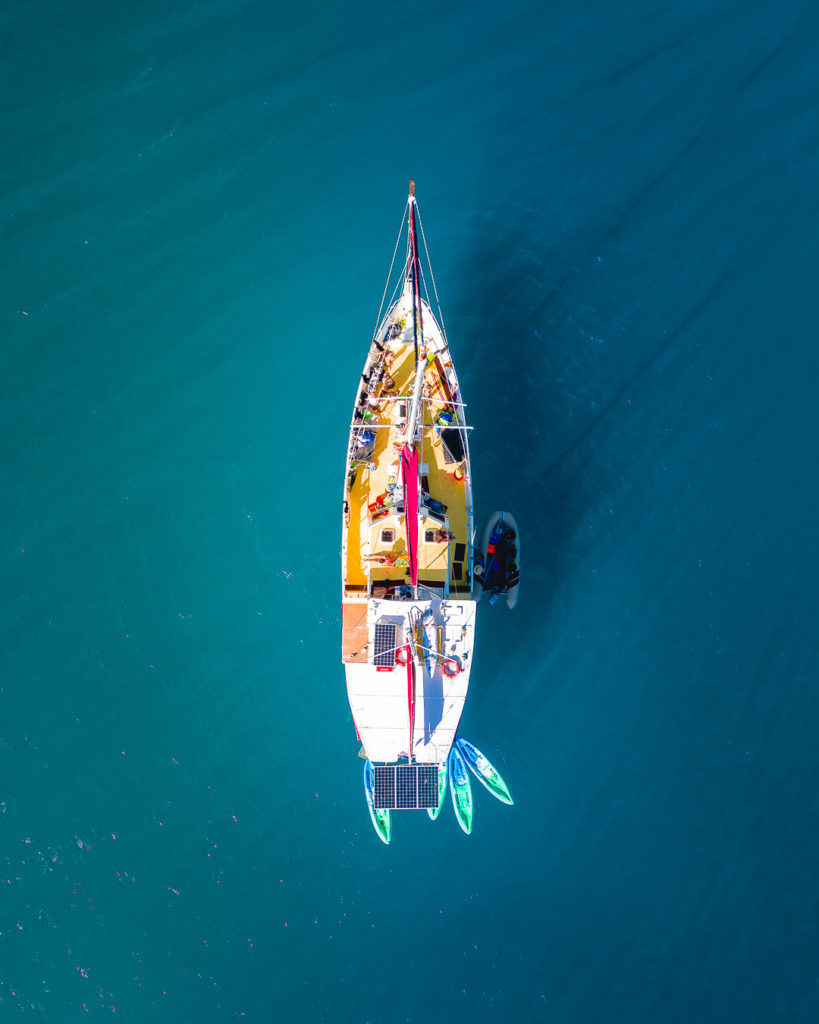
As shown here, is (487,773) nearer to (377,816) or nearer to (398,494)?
(377,816)

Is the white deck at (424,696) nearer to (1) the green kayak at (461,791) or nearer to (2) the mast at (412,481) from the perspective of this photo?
(2) the mast at (412,481)

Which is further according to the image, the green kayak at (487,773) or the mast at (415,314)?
the green kayak at (487,773)

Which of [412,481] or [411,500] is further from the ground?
[412,481]

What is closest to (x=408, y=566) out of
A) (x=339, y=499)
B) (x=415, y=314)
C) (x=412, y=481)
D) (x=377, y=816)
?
(x=412, y=481)

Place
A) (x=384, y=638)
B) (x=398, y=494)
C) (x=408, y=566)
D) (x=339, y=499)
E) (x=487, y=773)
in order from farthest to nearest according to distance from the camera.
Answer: (x=339, y=499)
(x=487, y=773)
(x=398, y=494)
(x=408, y=566)
(x=384, y=638)

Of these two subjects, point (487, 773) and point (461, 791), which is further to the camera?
point (487, 773)

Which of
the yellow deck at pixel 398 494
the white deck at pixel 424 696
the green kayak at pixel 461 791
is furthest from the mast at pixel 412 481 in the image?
the green kayak at pixel 461 791

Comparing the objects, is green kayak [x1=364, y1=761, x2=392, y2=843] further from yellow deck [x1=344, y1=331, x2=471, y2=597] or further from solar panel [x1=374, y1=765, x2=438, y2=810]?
yellow deck [x1=344, y1=331, x2=471, y2=597]
